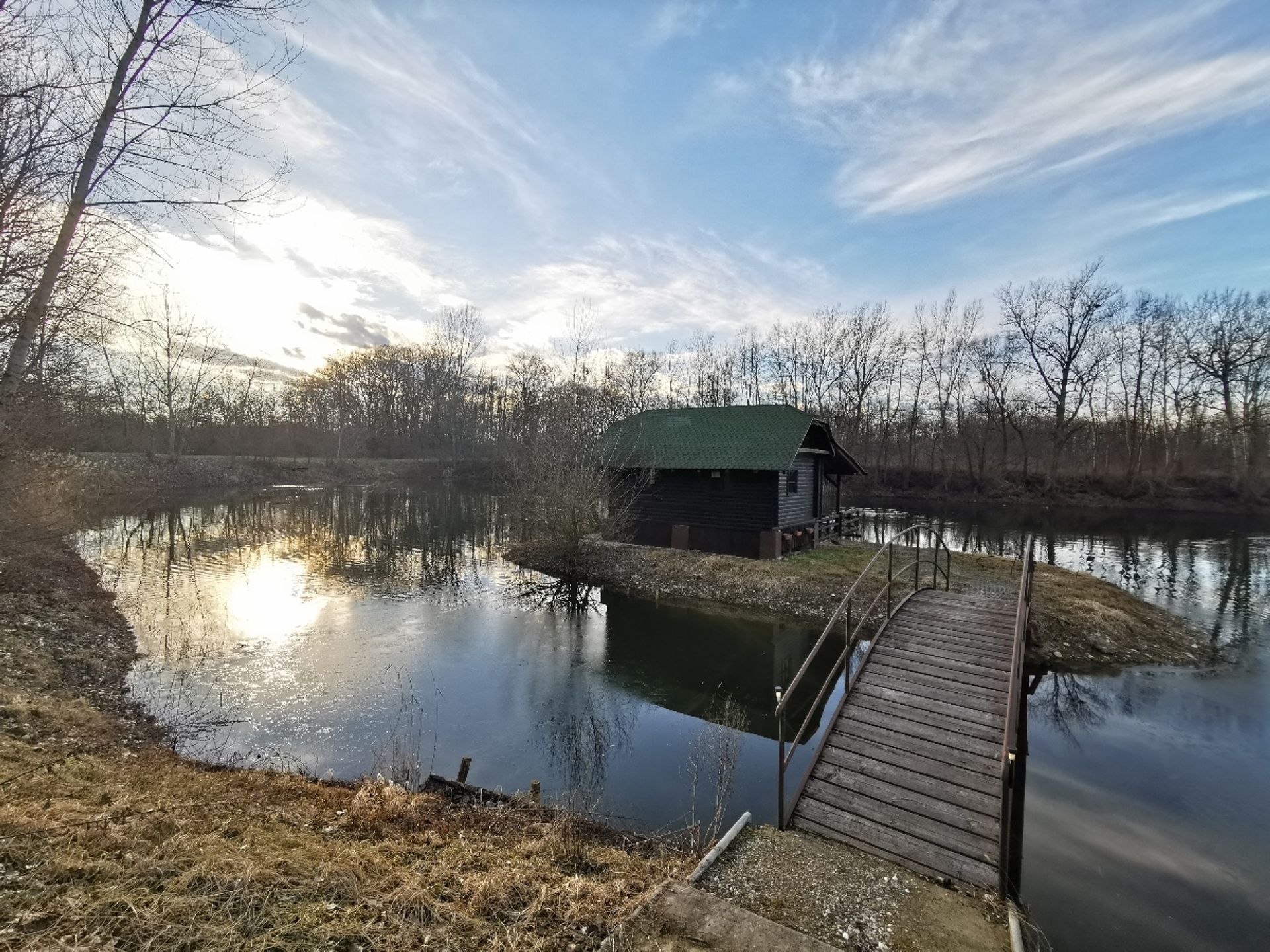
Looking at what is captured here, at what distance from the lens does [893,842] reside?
17.2ft

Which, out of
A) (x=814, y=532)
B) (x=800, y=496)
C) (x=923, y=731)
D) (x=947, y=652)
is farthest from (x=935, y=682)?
(x=814, y=532)

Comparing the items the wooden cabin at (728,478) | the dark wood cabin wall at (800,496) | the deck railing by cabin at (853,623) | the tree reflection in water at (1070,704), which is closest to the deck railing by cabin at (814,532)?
the wooden cabin at (728,478)

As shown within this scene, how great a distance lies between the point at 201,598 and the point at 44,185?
1211 cm

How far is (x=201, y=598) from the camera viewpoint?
14586mm

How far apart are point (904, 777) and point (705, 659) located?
6183mm

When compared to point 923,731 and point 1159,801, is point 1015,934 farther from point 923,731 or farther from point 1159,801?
point 1159,801

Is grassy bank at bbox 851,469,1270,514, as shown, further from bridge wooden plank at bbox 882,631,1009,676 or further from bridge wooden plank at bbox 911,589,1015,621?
bridge wooden plank at bbox 882,631,1009,676

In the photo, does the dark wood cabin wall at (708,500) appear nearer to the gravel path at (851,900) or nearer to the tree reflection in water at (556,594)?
the tree reflection in water at (556,594)

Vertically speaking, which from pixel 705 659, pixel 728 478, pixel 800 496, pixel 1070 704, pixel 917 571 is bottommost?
pixel 705 659

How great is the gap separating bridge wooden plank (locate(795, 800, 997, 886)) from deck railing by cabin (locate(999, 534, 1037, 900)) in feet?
0.69

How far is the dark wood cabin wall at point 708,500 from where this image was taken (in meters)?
17.9

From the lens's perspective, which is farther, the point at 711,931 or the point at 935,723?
the point at 935,723

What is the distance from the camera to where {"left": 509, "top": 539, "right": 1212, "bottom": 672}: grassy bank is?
38.5 feet

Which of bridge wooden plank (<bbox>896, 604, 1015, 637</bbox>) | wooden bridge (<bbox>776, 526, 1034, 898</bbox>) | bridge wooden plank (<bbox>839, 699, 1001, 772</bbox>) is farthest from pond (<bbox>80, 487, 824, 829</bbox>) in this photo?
bridge wooden plank (<bbox>896, 604, 1015, 637</bbox>)
